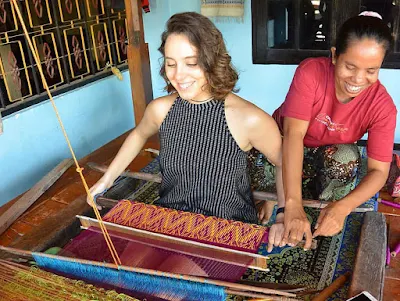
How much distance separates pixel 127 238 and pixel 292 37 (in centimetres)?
219

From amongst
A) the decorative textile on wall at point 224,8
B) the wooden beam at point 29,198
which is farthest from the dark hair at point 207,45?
the decorative textile on wall at point 224,8

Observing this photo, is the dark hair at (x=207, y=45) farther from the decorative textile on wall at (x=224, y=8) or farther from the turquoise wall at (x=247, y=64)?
the turquoise wall at (x=247, y=64)

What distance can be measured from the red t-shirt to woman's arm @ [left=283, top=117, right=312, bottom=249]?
6 cm

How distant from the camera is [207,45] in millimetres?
1522

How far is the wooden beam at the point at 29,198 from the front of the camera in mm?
2350

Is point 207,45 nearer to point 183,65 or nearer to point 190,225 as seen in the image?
point 183,65

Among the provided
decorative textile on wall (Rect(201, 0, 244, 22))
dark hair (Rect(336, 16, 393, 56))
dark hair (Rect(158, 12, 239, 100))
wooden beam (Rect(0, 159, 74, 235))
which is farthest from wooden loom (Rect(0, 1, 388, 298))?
dark hair (Rect(336, 16, 393, 56))

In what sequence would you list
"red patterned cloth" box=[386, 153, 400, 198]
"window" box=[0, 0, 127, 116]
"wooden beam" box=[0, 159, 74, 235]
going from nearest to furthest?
"wooden beam" box=[0, 159, 74, 235]
"red patterned cloth" box=[386, 153, 400, 198]
"window" box=[0, 0, 127, 116]

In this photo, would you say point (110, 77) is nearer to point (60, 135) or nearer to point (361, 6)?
point (60, 135)

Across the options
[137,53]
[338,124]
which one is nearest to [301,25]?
[137,53]

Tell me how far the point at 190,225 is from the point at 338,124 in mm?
827

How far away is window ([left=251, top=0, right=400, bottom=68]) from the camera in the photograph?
2.90 meters

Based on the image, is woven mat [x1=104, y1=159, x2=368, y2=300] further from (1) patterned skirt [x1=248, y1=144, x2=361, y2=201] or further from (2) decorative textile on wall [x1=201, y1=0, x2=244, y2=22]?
(2) decorative textile on wall [x1=201, y1=0, x2=244, y2=22]

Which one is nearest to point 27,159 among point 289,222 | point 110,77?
point 110,77
